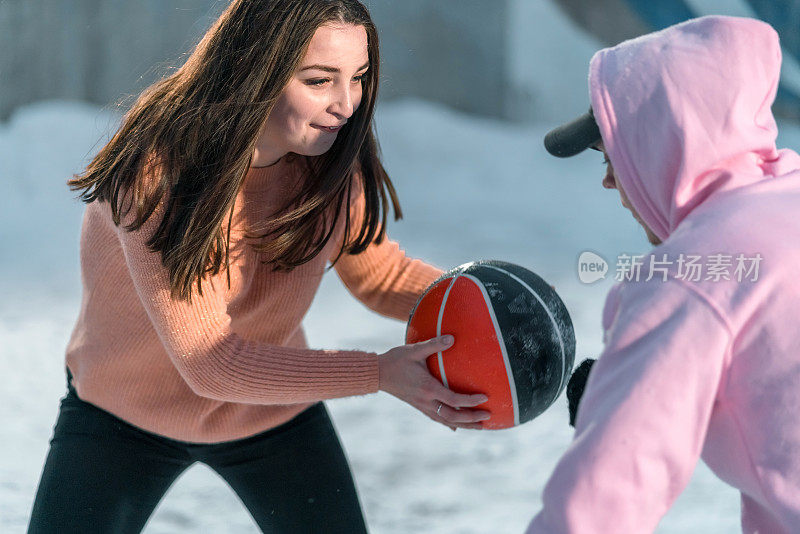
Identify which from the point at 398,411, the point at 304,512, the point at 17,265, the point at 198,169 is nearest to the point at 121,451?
the point at 304,512

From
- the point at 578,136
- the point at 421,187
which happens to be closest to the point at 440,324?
the point at 578,136

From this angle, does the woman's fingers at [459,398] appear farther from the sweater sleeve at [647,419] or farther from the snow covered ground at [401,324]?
the snow covered ground at [401,324]

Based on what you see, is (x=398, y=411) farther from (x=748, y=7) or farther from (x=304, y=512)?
(x=748, y=7)

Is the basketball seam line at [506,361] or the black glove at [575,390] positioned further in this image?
the basketball seam line at [506,361]

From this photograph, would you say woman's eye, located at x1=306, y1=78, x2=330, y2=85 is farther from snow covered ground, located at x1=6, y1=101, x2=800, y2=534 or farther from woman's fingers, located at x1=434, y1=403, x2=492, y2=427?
woman's fingers, located at x1=434, y1=403, x2=492, y2=427

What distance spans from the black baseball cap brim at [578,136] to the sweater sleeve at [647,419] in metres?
0.46

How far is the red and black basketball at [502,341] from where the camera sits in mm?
2109

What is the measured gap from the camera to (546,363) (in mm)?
2146

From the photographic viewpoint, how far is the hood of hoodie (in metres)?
1.39

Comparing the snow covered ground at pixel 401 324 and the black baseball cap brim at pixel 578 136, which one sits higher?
the black baseball cap brim at pixel 578 136

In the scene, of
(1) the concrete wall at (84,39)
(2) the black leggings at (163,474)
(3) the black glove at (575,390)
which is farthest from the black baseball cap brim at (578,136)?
(1) the concrete wall at (84,39)

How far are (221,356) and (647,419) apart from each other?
1083mm

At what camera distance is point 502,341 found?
2105mm

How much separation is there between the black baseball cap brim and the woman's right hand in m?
0.57
